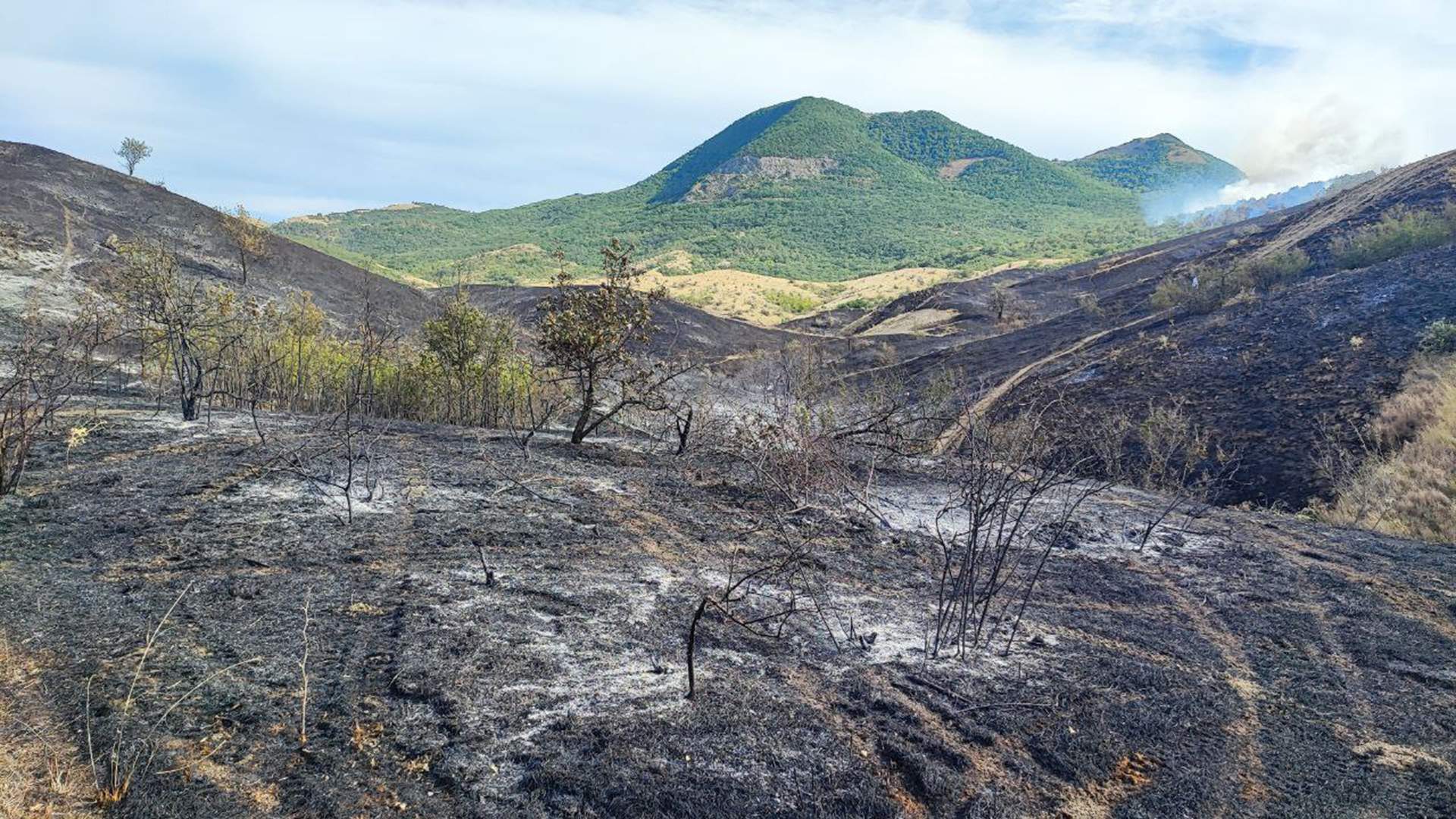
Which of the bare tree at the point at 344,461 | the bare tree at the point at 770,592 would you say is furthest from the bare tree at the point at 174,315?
the bare tree at the point at 770,592

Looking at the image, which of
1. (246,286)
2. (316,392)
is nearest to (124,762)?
(316,392)

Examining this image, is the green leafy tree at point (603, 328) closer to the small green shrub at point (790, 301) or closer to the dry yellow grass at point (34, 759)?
the dry yellow grass at point (34, 759)

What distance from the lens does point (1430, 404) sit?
11.4 m

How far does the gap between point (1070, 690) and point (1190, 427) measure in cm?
1214

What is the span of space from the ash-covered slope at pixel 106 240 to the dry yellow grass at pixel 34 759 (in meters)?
22.2

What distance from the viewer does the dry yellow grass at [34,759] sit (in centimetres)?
248

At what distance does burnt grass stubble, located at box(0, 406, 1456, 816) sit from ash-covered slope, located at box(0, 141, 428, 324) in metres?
20.3

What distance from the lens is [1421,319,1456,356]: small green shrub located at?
42.5 ft

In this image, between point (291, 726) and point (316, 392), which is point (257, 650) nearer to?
point (291, 726)

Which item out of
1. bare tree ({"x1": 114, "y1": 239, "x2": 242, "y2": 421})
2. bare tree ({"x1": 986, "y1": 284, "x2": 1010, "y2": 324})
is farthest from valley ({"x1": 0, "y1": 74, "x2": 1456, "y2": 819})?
bare tree ({"x1": 986, "y1": 284, "x2": 1010, "y2": 324})

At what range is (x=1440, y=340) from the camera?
13172mm

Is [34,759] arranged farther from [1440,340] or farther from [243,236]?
[243,236]

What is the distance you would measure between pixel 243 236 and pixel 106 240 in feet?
32.3

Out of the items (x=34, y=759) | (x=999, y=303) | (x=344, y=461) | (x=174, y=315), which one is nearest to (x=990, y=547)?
(x=344, y=461)
